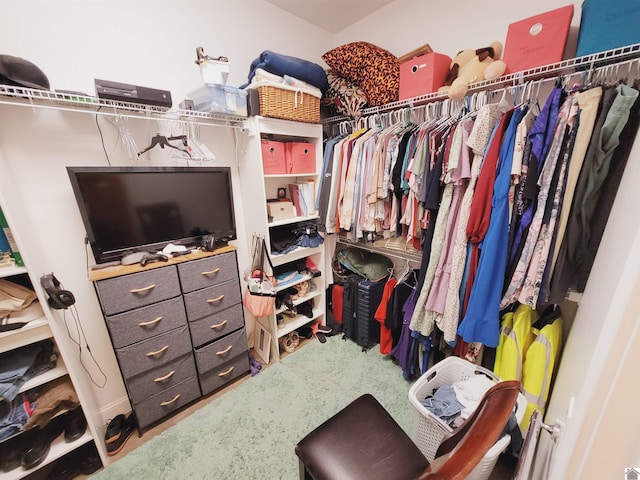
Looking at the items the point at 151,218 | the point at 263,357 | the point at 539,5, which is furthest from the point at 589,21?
the point at 263,357

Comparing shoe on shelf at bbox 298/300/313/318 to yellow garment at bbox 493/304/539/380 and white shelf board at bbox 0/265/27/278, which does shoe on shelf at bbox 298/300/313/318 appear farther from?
white shelf board at bbox 0/265/27/278

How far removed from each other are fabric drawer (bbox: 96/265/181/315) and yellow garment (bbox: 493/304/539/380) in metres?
1.76

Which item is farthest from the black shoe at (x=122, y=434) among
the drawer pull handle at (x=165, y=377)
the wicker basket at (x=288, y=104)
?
the wicker basket at (x=288, y=104)

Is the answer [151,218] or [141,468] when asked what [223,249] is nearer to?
[151,218]

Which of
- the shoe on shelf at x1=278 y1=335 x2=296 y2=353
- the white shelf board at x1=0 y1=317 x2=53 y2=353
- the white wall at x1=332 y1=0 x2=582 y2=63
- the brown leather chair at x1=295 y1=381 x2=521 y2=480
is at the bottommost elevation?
the shoe on shelf at x1=278 y1=335 x2=296 y2=353

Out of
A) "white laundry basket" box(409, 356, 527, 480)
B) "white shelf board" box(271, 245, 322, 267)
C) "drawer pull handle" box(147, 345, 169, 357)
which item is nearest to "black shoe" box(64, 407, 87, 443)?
"drawer pull handle" box(147, 345, 169, 357)

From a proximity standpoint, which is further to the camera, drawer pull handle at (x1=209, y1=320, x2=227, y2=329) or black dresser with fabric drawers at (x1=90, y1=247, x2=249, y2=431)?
drawer pull handle at (x1=209, y1=320, x2=227, y2=329)

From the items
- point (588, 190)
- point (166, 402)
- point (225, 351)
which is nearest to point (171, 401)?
point (166, 402)

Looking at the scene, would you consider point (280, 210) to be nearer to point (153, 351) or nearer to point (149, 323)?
point (149, 323)

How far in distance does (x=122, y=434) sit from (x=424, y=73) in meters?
2.75

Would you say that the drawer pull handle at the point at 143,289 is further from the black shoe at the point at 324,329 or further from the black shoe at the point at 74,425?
the black shoe at the point at 324,329

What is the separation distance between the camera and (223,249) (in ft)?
5.08

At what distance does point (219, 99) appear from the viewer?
1404 mm

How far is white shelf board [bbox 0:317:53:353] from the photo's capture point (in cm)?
100
